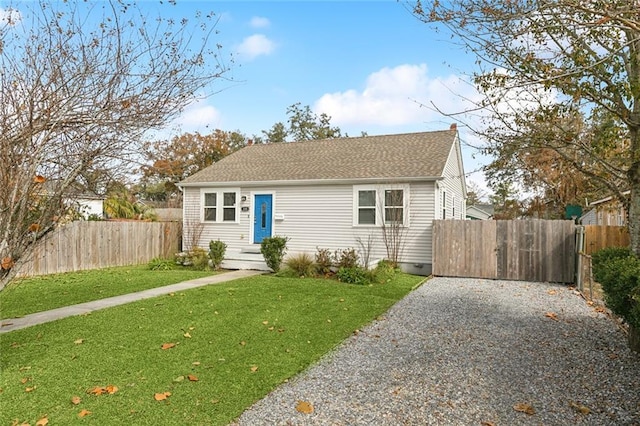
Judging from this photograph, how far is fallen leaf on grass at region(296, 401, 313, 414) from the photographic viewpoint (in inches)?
135

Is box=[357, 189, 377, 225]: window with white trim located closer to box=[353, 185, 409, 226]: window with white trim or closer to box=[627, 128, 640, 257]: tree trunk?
box=[353, 185, 409, 226]: window with white trim

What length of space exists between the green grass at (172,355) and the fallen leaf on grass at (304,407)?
0.29 ft

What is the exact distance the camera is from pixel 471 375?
169 inches

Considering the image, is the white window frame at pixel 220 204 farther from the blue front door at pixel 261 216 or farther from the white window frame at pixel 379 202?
the white window frame at pixel 379 202

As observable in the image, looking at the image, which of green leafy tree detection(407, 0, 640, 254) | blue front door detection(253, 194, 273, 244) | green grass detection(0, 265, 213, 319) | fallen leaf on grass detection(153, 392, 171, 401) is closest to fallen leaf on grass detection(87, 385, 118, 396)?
fallen leaf on grass detection(153, 392, 171, 401)

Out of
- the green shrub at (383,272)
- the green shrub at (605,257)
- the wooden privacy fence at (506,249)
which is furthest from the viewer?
the wooden privacy fence at (506,249)

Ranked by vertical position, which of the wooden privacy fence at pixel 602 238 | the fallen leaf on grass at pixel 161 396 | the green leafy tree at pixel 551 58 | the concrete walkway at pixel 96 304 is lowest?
the concrete walkway at pixel 96 304

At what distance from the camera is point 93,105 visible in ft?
11.6

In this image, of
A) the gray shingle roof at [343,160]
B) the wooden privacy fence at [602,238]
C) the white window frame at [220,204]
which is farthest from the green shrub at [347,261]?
the wooden privacy fence at [602,238]

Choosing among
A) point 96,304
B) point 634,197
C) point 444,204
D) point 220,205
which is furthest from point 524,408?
point 220,205

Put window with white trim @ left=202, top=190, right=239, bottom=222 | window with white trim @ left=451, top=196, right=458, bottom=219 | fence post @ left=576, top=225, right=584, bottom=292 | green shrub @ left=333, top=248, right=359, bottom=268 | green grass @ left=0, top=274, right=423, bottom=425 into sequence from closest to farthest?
green grass @ left=0, top=274, right=423, bottom=425
fence post @ left=576, top=225, right=584, bottom=292
green shrub @ left=333, top=248, right=359, bottom=268
window with white trim @ left=202, top=190, right=239, bottom=222
window with white trim @ left=451, top=196, right=458, bottom=219

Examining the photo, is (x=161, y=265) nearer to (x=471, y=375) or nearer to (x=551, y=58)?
(x=471, y=375)

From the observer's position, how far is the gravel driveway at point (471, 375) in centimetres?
340

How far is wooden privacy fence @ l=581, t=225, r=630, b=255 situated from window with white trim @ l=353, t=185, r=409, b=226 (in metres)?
4.87
